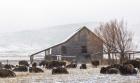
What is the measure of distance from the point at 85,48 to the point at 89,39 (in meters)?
1.59

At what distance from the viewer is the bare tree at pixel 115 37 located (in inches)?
2340

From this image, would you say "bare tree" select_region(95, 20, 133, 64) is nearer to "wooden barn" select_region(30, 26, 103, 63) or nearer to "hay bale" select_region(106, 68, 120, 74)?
"wooden barn" select_region(30, 26, 103, 63)

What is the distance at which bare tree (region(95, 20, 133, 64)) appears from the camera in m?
59.4

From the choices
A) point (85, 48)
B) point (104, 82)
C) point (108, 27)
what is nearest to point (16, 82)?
point (104, 82)

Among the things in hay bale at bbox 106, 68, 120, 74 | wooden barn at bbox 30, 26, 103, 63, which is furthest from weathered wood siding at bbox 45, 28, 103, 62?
hay bale at bbox 106, 68, 120, 74

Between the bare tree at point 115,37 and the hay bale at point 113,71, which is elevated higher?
the bare tree at point 115,37

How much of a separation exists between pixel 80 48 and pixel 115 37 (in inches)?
408

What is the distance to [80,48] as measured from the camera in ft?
232

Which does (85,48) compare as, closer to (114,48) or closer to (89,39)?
(89,39)

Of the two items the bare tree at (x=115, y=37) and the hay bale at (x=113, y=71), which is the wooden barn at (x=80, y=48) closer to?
the bare tree at (x=115, y=37)

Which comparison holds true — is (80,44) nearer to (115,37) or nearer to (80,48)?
(80,48)

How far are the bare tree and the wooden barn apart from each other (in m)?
2.63

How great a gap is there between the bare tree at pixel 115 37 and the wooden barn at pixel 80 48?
2.63 m

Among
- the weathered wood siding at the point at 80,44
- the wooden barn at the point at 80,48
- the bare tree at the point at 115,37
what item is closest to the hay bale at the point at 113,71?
the bare tree at the point at 115,37
